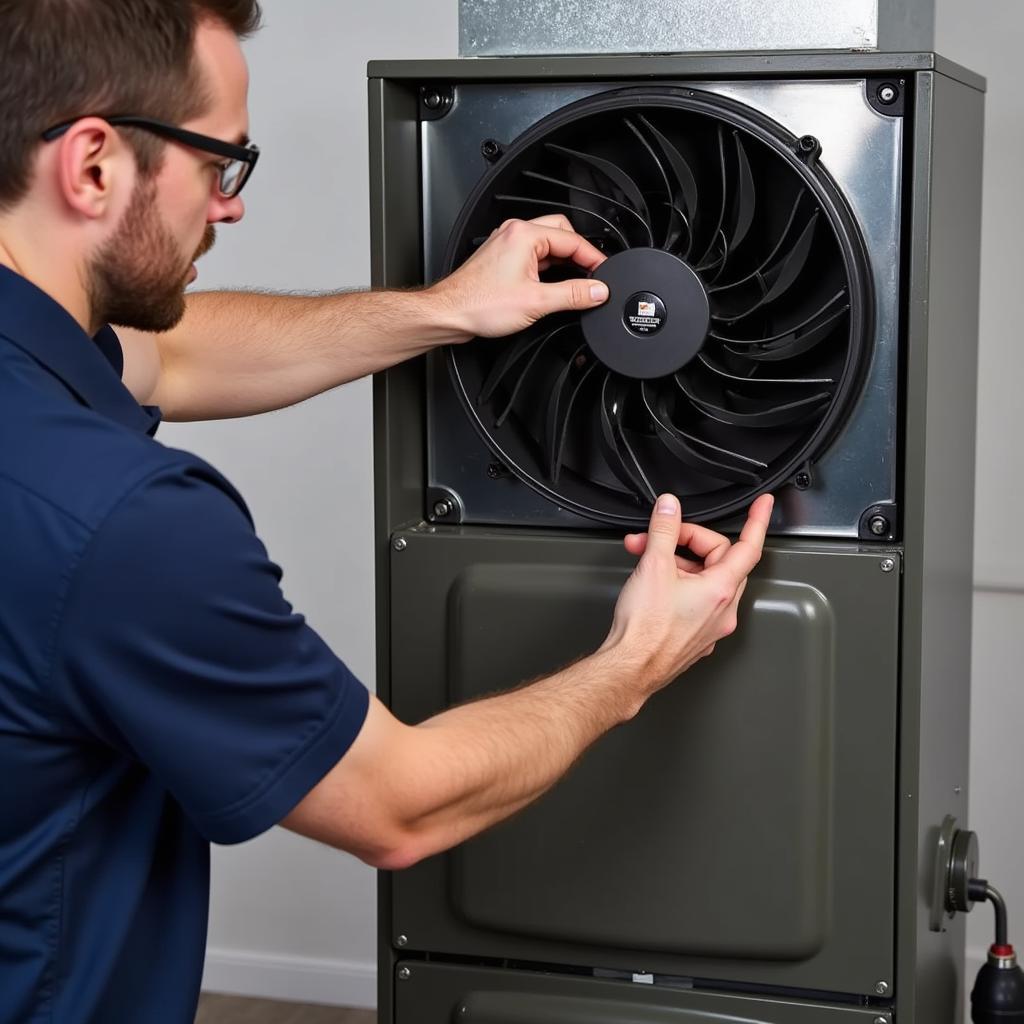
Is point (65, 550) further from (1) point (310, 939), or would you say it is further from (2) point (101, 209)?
(1) point (310, 939)

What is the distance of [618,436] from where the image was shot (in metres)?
1.61

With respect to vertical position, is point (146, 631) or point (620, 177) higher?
point (620, 177)

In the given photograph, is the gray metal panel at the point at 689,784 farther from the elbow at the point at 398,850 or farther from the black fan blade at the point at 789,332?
the elbow at the point at 398,850

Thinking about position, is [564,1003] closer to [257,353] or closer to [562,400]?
[562,400]

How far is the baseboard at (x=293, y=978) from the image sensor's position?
10.4 ft

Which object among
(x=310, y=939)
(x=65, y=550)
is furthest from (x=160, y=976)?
(x=310, y=939)

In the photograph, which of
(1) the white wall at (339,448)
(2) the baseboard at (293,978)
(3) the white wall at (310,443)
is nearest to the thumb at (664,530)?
(1) the white wall at (339,448)

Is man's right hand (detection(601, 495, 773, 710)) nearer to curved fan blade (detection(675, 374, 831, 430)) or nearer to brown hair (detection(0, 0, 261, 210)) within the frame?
curved fan blade (detection(675, 374, 831, 430))

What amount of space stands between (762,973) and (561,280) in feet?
2.61

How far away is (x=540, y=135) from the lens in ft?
5.19

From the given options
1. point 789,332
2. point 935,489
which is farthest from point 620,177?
point 935,489

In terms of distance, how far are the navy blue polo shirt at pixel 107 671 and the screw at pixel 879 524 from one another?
0.61 metres

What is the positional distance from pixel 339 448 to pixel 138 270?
167cm

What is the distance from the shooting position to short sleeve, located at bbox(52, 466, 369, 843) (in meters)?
1.10
